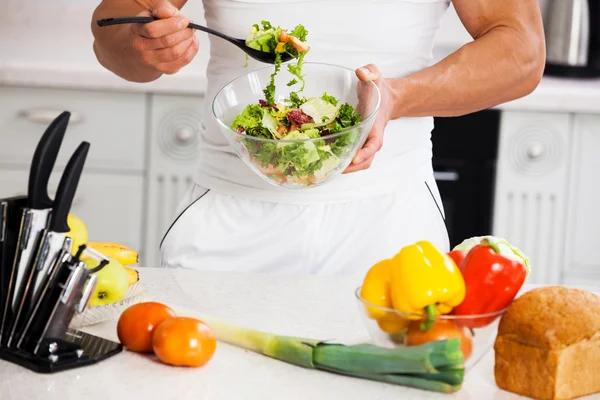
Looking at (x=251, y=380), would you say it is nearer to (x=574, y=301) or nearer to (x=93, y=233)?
(x=574, y=301)

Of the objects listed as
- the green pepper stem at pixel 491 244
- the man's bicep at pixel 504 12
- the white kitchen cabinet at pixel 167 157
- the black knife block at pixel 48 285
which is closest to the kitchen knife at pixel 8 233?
the black knife block at pixel 48 285

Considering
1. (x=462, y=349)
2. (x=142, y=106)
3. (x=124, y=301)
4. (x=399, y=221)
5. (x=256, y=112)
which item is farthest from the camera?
(x=142, y=106)

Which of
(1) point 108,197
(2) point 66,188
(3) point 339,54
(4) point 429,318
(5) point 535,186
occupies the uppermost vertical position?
(3) point 339,54

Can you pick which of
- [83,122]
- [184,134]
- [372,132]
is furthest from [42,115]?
[372,132]

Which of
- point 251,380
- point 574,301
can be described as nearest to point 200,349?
point 251,380

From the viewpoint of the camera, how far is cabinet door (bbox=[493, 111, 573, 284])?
2.52 meters

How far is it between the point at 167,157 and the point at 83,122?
0.25m

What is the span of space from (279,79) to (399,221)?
336mm

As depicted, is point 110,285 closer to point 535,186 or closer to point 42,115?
point 42,115

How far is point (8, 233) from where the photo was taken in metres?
0.98

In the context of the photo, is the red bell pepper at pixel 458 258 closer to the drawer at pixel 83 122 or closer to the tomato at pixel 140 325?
the tomato at pixel 140 325

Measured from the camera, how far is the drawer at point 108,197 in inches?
100

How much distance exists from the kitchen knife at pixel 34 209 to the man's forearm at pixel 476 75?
0.66 m

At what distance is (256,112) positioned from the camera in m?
1.27
